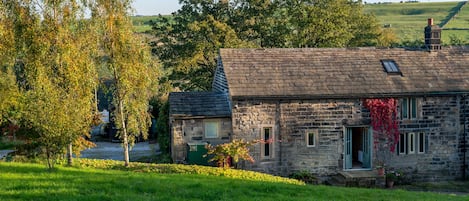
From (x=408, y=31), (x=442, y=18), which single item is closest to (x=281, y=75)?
(x=408, y=31)

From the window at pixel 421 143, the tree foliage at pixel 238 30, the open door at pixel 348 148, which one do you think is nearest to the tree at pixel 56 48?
the open door at pixel 348 148

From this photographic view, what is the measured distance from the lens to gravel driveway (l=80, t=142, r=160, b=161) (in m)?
29.5

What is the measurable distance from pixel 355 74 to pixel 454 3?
109118 mm

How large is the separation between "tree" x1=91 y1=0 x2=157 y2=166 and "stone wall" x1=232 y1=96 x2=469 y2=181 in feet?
17.5

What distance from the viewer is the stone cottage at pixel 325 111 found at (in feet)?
77.7

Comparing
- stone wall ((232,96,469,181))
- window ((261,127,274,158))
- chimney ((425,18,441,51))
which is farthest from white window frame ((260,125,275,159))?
chimney ((425,18,441,51))

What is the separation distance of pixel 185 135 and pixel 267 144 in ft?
12.4

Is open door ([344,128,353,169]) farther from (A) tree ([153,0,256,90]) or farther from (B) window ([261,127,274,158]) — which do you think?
(A) tree ([153,0,256,90])

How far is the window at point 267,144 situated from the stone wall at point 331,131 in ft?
0.62

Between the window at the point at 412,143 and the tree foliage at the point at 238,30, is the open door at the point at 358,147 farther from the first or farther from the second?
the tree foliage at the point at 238,30

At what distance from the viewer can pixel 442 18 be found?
106875 millimetres

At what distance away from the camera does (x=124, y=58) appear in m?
19.0

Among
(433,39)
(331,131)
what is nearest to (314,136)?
(331,131)

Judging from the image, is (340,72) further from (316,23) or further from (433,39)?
(316,23)
